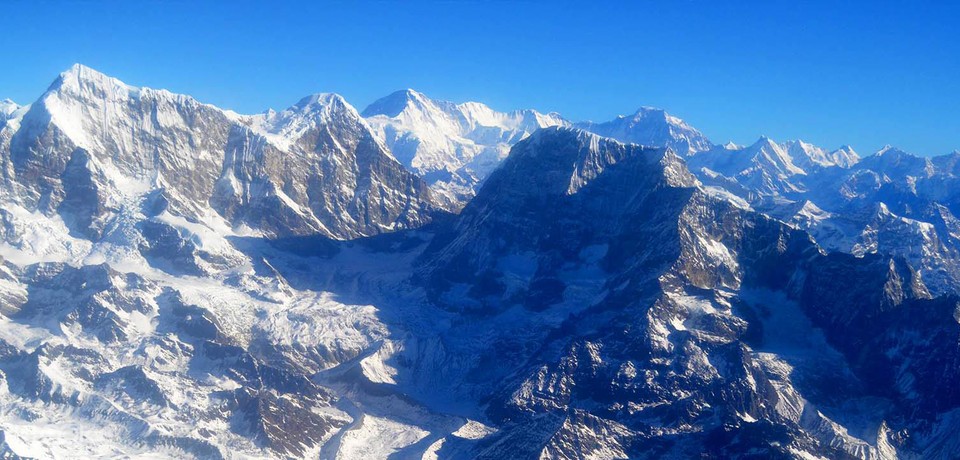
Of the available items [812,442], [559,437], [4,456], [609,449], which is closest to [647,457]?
[609,449]

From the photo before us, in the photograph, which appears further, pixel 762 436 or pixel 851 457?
pixel 851 457

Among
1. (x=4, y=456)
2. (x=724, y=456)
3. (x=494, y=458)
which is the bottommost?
(x=4, y=456)

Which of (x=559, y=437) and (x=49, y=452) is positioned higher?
(x=559, y=437)

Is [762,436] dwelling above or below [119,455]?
above

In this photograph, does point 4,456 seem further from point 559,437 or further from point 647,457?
point 647,457

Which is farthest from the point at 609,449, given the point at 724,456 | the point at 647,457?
the point at 724,456

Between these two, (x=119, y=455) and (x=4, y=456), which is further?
(x=119, y=455)

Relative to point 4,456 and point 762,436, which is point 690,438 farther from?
point 4,456

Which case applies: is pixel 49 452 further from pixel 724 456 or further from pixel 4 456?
pixel 724 456
